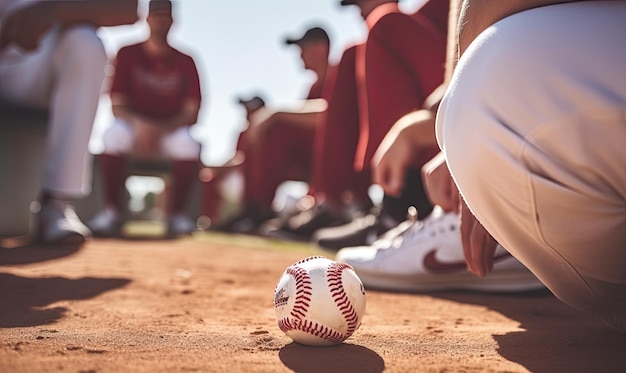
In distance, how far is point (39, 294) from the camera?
69.1 inches

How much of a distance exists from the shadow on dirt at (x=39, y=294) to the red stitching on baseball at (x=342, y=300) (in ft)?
2.27

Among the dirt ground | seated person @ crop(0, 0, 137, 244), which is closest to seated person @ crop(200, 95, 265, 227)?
seated person @ crop(0, 0, 137, 244)

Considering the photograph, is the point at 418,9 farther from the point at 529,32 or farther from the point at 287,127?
the point at 287,127

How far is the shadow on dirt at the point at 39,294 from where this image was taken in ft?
4.64

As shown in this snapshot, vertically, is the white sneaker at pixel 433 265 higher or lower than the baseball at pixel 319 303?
lower

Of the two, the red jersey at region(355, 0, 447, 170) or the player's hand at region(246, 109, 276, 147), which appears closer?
the red jersey at region(355, 0, 447, 170)

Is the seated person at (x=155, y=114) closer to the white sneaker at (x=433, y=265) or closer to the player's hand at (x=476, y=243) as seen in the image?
the white sneaker at (x=433, y=265)

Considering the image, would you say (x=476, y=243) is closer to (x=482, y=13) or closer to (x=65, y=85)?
(x=482, y=13)

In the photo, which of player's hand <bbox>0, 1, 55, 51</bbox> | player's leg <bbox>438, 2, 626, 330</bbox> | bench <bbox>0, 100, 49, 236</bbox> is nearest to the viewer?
player's leg <bbox>438, 2, 626, 330</bbox>

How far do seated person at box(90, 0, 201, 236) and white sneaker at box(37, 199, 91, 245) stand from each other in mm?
1761

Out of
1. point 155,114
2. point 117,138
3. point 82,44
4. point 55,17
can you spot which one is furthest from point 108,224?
point 55,17

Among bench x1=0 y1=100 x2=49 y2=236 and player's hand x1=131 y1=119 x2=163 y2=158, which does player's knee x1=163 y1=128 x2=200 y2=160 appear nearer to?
player's hand x1=131 y1=119 x2=163 y2=158

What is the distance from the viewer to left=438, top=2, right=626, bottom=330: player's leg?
914mm

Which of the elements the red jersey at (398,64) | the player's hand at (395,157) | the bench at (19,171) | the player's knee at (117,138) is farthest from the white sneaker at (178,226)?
the player's hand at (395,157)
